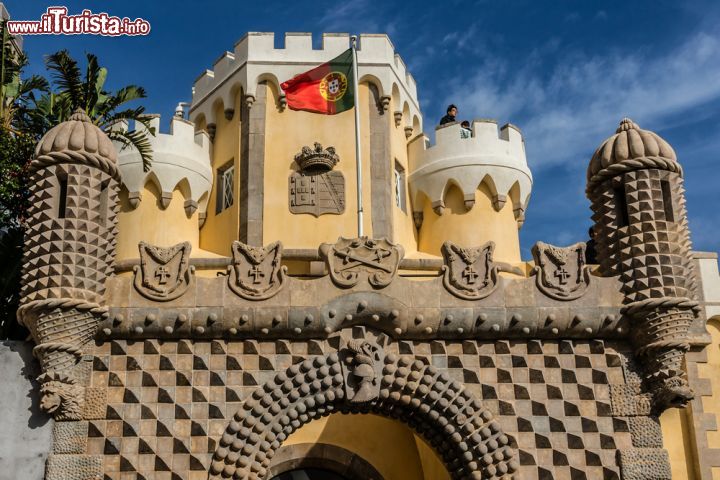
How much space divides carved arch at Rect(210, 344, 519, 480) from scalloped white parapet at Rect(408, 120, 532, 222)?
8057mm

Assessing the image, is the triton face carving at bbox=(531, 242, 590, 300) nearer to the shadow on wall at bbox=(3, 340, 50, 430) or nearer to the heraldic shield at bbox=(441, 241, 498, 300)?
the heraldic shield at bbox=(441, 241, 498, 300)

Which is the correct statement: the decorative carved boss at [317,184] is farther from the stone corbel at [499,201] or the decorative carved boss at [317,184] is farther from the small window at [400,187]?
the stone corbel at [499,201]

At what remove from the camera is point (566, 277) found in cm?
1476

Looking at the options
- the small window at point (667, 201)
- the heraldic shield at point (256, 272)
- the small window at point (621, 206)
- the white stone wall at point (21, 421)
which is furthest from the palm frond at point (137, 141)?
the small window at point (667, 201)

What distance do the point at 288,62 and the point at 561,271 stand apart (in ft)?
30.1

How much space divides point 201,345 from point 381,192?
743 centimetres

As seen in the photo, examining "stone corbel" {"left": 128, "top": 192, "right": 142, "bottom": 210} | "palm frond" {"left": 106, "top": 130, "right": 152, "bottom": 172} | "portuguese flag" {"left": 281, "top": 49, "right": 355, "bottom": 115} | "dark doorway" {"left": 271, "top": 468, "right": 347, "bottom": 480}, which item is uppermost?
"portuguese flag" {"left": 281, "top": 49, "right": 355, "bottom": 115}

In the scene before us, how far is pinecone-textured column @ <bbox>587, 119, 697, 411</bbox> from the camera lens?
46.7 feet

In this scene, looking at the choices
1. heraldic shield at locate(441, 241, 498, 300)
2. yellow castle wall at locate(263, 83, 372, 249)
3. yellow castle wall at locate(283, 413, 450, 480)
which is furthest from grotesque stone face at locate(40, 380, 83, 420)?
yellow castle wall at locate(263, 83, 372, 249)

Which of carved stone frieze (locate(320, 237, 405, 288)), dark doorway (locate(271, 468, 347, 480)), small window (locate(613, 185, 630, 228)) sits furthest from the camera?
dark doorway (locate(271, 468, 347, 480))

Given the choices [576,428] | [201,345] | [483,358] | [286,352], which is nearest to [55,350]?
[201,345]

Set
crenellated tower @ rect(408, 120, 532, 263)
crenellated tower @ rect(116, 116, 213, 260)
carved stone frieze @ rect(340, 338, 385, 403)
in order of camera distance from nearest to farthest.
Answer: carved stone frieze @ rect(340, 338, 385, 403)
crenellated tower @ rect(116, 116, 213, 260)
crenellated tower @ rect(408, 120, 532, 263)

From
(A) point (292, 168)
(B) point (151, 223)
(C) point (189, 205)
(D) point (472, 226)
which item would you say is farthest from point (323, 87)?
(B) point (151, 223)

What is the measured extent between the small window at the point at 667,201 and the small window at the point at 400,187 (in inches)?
288
